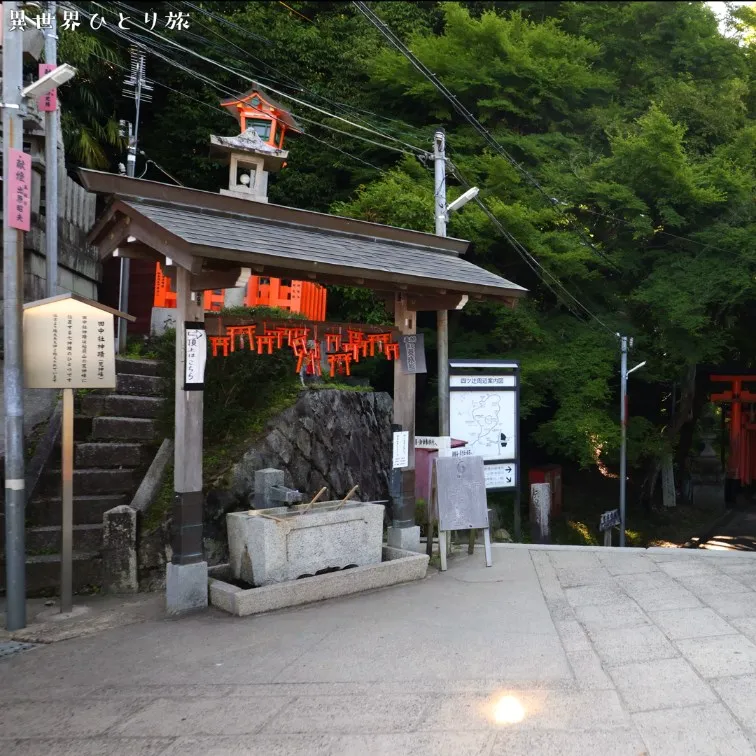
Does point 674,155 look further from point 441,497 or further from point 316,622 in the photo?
point 316,622

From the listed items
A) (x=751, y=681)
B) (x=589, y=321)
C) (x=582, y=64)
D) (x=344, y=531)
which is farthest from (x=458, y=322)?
(x=751, y=681)

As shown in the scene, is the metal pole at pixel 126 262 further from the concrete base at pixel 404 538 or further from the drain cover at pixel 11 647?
the drain cover at pixel 11 647

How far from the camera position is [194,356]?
261 inches

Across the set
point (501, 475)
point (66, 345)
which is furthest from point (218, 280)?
point (501, 475)

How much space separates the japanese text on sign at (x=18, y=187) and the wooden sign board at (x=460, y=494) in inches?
201

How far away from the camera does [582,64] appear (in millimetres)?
18984

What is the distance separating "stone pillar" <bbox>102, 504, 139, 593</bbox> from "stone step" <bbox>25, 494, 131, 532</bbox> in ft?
2.49

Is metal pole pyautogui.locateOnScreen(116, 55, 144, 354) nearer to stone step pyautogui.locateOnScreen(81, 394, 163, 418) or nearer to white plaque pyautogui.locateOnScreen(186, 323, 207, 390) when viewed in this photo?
stone step pyautogui.locateOnScreen(81, 394, 163, 418)

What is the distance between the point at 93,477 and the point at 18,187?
143 inches

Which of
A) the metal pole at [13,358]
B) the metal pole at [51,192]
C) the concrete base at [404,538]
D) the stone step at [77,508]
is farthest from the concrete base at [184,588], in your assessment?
the metal pole at [51,192]

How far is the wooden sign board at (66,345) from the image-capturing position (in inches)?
258

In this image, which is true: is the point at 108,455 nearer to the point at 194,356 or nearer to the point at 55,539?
the point at 55,539

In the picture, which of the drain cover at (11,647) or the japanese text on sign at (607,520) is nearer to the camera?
the drain cover at (11,647)

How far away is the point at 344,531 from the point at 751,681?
389cm
